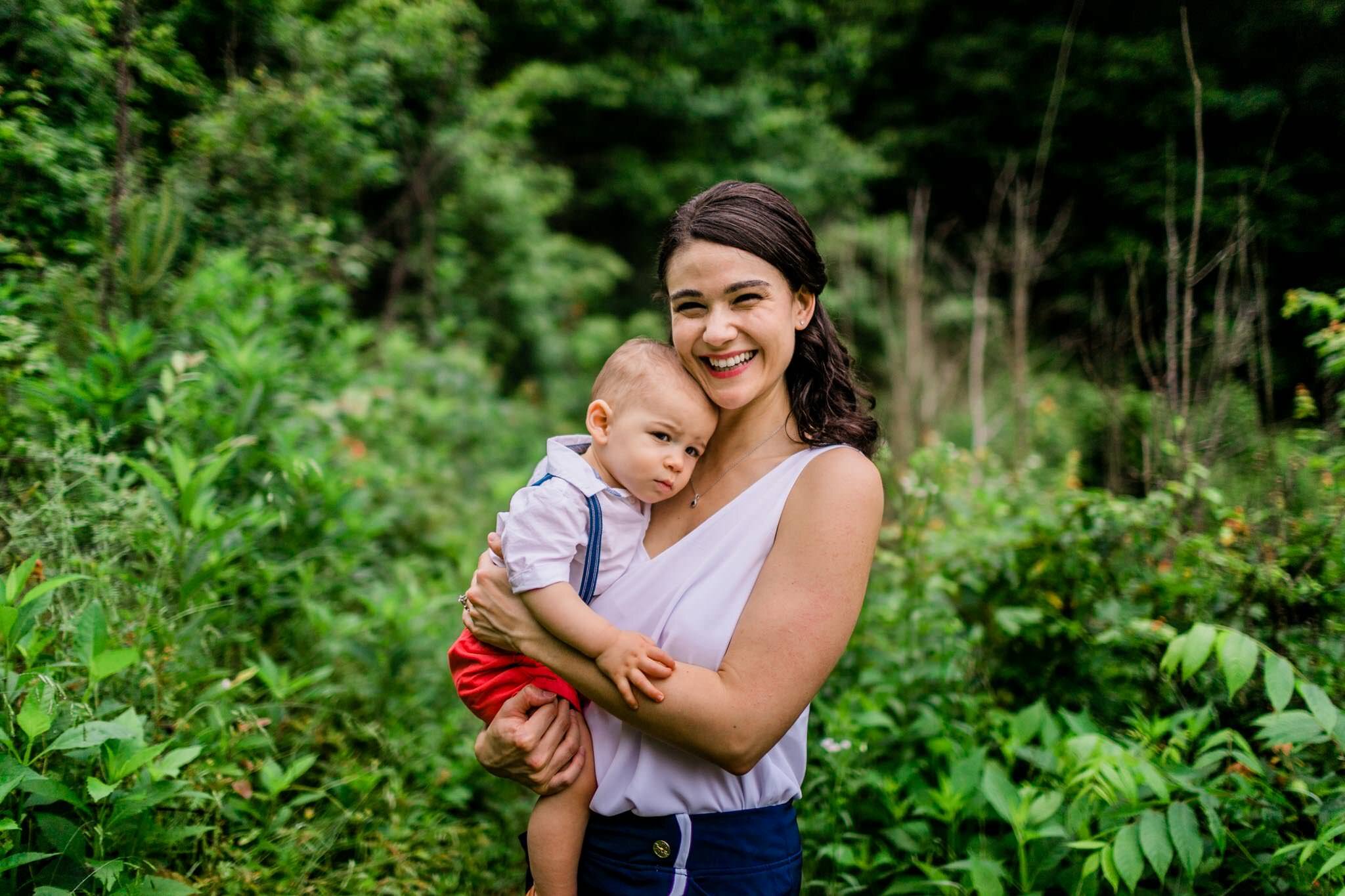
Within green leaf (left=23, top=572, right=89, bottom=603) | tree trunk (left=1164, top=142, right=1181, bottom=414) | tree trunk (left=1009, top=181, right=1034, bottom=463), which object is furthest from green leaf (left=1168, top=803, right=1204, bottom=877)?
tree trunk (left=1009, top=181, right=1034, bottom=463)

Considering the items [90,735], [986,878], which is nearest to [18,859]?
[90,735]

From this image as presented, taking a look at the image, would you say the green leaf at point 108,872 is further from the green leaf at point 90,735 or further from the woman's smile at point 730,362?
the woman's smile at point 730,362

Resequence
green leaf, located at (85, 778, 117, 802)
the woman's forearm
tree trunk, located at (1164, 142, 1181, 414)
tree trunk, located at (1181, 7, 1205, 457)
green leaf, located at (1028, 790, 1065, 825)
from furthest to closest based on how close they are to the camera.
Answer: tree trunk, located at (1164, 142, 1181, 414)
tree trunk, located at (1181, 7, 1205, 457)
green leaf, located at (1028, 790, 1065, 825)
green leaf, located at (85, 778, 117, 802)
the woman's forearm

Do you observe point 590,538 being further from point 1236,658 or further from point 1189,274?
point 1189,274

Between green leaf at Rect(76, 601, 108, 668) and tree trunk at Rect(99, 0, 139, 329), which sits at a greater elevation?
tree trunk at Rect(99, 0, 139, 329)

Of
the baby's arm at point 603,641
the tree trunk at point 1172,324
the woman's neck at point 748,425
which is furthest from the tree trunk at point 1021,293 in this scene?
the baby's arm at point 603,641

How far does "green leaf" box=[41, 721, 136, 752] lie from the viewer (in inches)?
68.3

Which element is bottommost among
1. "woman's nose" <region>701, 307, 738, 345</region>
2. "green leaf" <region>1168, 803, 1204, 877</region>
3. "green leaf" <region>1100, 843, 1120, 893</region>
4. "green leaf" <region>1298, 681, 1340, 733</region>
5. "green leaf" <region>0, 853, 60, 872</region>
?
"green leaf" <region>0, 853, 60, 872</region>

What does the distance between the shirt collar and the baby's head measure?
0.16 feet

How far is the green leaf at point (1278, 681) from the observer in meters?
1.73

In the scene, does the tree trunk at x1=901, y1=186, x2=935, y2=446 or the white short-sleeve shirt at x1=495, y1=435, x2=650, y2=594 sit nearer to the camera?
the white short-sleeve shirt at x1=495, y1=435, x2=650, y2=594

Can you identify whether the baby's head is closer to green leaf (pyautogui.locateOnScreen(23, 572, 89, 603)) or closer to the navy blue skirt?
the navy blue skirt

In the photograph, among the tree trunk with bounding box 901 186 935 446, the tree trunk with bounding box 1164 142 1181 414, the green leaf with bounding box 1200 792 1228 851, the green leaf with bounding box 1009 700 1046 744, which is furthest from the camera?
the tree trunk with bounding box 901 186 935 446

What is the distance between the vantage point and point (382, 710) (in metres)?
2.98
